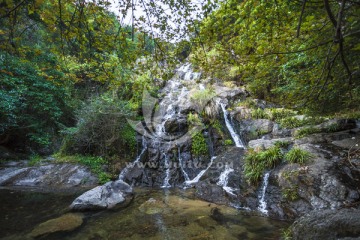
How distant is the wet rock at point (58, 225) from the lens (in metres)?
4.25

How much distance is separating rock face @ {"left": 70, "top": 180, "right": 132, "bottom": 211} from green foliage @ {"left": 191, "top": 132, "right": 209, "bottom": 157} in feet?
11.7

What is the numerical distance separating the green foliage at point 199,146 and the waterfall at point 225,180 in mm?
2190

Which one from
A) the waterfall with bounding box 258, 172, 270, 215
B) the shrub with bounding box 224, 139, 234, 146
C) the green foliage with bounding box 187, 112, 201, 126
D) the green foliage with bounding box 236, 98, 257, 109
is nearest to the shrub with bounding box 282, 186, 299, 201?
the waterfall with bounding box 258, 172, 270, 215

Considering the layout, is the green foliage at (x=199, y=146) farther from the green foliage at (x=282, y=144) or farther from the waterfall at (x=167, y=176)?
the green foliage at (x=282, y=144)

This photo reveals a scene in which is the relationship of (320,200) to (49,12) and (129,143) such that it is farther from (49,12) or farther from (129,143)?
(129,143)

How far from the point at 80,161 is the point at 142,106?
469cm

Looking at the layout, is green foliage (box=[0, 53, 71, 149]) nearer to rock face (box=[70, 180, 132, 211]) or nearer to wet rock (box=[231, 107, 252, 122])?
rock face (box=[70, 180, 132, 211])

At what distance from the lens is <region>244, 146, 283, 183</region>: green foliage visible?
5809 millimetres

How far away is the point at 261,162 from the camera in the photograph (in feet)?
19.5

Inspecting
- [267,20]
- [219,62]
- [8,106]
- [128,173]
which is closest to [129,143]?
[128,173]

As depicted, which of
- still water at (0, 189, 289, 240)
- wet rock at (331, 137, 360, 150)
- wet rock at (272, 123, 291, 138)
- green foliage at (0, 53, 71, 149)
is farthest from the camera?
green foliage at (0, 53, 71, 149)

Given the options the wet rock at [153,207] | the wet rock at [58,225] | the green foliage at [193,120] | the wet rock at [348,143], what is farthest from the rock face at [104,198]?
the wet rock at [348,143]

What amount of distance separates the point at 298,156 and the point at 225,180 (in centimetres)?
219

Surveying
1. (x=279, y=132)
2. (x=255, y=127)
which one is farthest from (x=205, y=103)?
(x=279, y=132)
